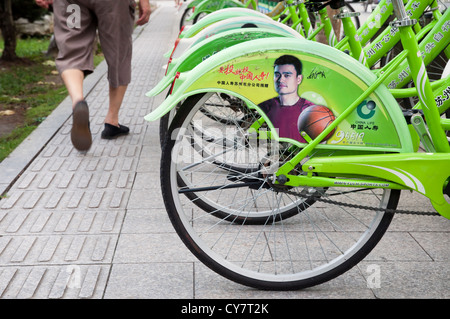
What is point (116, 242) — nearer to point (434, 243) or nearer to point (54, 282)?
point (54, 282)

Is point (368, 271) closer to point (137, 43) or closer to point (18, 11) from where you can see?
point (137, 43)

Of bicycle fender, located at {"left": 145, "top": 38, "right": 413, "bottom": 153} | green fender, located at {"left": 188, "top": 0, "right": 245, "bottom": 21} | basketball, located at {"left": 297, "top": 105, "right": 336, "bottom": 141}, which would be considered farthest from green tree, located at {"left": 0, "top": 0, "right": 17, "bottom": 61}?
basketball, located at {"left": 297, "top": 105, "right": 336, "bottom": 141}

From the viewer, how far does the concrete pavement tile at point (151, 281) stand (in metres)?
2.98

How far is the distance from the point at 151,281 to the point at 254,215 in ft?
3.00

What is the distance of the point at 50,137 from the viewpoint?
5.66 m

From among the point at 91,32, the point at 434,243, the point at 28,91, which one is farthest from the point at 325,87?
the point at 28,91

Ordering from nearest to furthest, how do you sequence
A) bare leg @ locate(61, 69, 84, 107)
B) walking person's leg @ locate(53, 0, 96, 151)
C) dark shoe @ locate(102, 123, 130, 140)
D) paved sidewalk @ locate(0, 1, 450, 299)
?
paved sidewalk @ locate(0, 1, 450, 299), bare leg @ locate(61, 69, 84, 107), walking person's leg @ locate(53, 0, 96, 151), dark shoe @ locate(102, 123, 130, 140)

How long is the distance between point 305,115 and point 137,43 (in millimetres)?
10398

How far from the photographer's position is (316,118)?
2.81 metres

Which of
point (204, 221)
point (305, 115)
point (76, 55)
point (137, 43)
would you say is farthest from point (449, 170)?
point (137, 43)

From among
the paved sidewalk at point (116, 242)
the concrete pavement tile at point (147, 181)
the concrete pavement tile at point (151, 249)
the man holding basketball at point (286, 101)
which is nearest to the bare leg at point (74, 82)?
the paved sidewalk at point (116, 242)

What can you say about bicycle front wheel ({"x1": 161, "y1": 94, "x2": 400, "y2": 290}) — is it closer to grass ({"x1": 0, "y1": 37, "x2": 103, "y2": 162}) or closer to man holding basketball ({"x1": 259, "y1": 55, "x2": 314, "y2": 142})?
man holding basketball ({"x1": 259, "y1": 55, "x2": 314, "y2": 142})

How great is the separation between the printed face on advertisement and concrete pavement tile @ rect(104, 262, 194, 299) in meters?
1.07

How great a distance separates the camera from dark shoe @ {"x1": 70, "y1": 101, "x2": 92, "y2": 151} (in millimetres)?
4434
